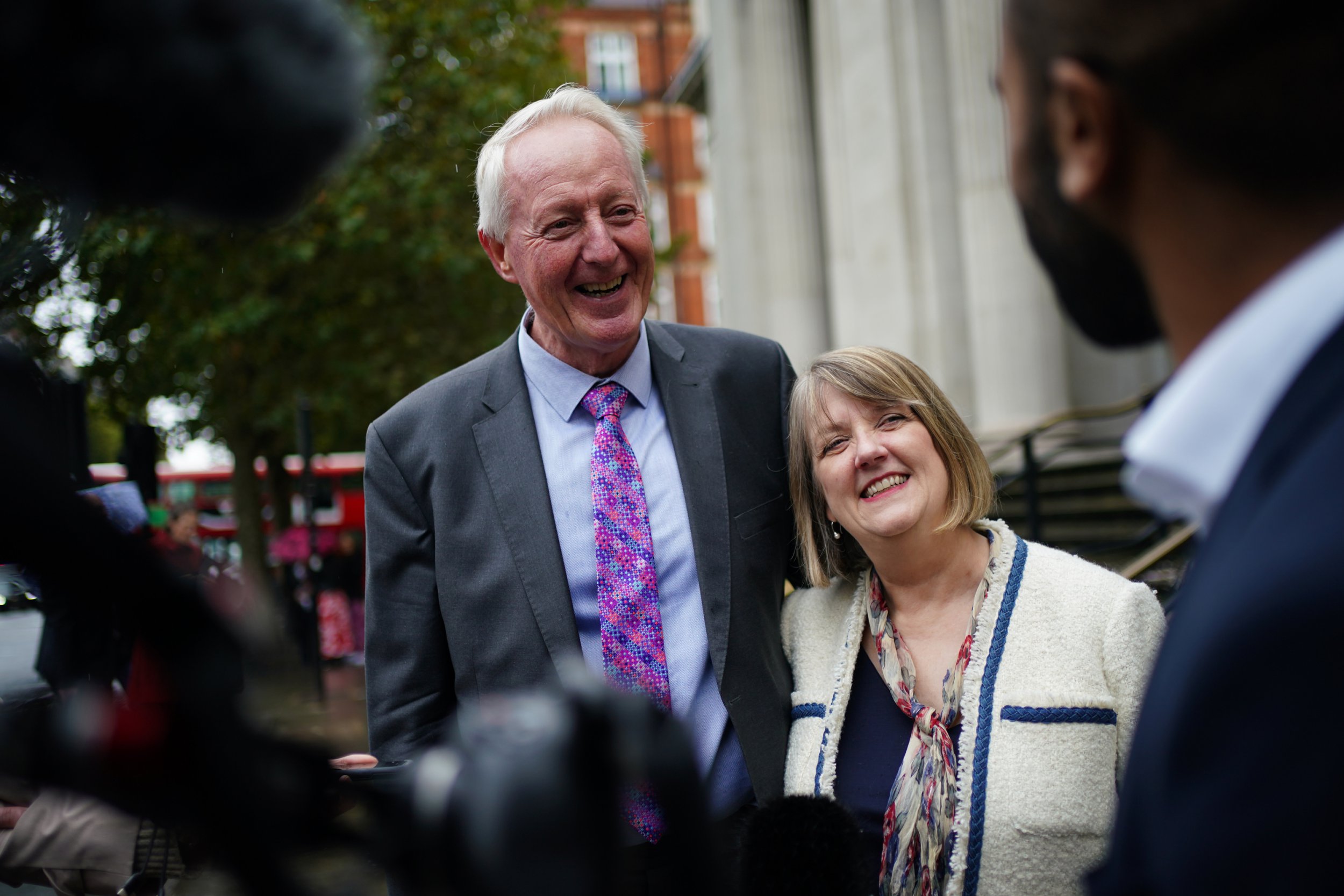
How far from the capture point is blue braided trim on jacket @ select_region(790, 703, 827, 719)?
2.45m

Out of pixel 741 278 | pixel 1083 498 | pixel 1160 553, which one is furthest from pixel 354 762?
pixel 741 278

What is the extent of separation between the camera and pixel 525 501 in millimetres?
2490

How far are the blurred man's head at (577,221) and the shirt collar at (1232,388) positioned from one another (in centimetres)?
185

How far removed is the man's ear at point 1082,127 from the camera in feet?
2.25

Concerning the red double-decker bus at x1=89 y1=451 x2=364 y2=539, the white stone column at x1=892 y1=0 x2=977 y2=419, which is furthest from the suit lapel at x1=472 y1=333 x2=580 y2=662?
the red double-decker bus at x1=89 y1=451 x2=364 y2=539

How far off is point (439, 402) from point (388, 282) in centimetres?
1496

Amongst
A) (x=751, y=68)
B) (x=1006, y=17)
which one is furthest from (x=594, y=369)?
(x=751, y=68)

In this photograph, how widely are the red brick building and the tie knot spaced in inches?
1435

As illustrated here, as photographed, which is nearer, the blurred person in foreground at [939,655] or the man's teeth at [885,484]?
the blurred person in foreground at [939,655]

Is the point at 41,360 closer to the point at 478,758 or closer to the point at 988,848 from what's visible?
the point at 478,758

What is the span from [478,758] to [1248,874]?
1.24 feet

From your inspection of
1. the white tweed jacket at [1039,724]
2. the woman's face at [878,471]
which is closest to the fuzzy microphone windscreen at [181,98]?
the white tweed jacket at [1039,724]

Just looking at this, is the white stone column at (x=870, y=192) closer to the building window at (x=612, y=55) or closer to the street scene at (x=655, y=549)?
the street scene at (x=655, y=549)

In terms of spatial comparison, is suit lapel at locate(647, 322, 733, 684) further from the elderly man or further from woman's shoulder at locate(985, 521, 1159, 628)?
woman's shoulder at locate(985, 521, 1159, 628)
